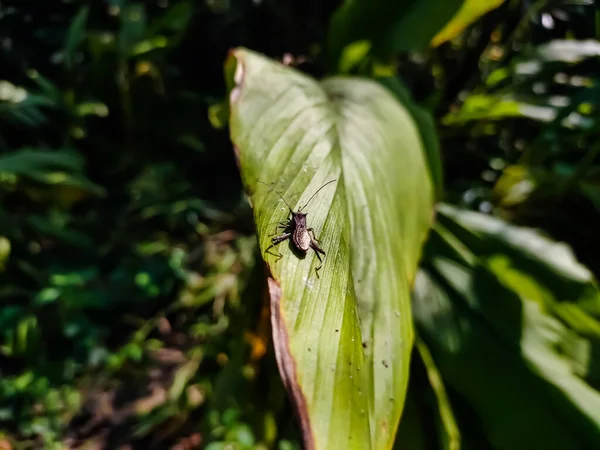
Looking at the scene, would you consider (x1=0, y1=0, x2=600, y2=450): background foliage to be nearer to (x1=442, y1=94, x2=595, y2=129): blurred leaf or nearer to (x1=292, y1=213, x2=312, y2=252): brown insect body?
(x1=442, y1=94, x2=595, y2=129): blurred leaf

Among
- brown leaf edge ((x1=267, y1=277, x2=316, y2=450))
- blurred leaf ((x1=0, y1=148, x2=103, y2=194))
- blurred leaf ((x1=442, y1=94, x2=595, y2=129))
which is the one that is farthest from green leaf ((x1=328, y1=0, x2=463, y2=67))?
brown leaf edge ((x1=267, y1=277, x2=316, y2=450))

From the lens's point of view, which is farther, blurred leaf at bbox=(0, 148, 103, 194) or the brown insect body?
blurred leaf at bbox=(0, 148, 103, 194)

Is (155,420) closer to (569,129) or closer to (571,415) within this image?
(571,415)

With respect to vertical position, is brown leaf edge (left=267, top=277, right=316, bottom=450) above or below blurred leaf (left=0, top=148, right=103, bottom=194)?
below

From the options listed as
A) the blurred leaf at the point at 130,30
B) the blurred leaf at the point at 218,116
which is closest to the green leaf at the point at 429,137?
the blurred leaf at the point at 218,116

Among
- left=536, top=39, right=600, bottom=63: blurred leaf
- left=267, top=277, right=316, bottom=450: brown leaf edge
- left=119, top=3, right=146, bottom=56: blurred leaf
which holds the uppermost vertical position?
left=119, top=3, right=146, bottom=56: blurred leaf

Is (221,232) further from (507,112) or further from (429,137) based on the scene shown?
(507,112)

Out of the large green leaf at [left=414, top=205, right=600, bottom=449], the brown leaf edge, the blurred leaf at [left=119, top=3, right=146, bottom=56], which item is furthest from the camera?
the blurred leaf at [left=119, top=3, right=146, bottom=56]
